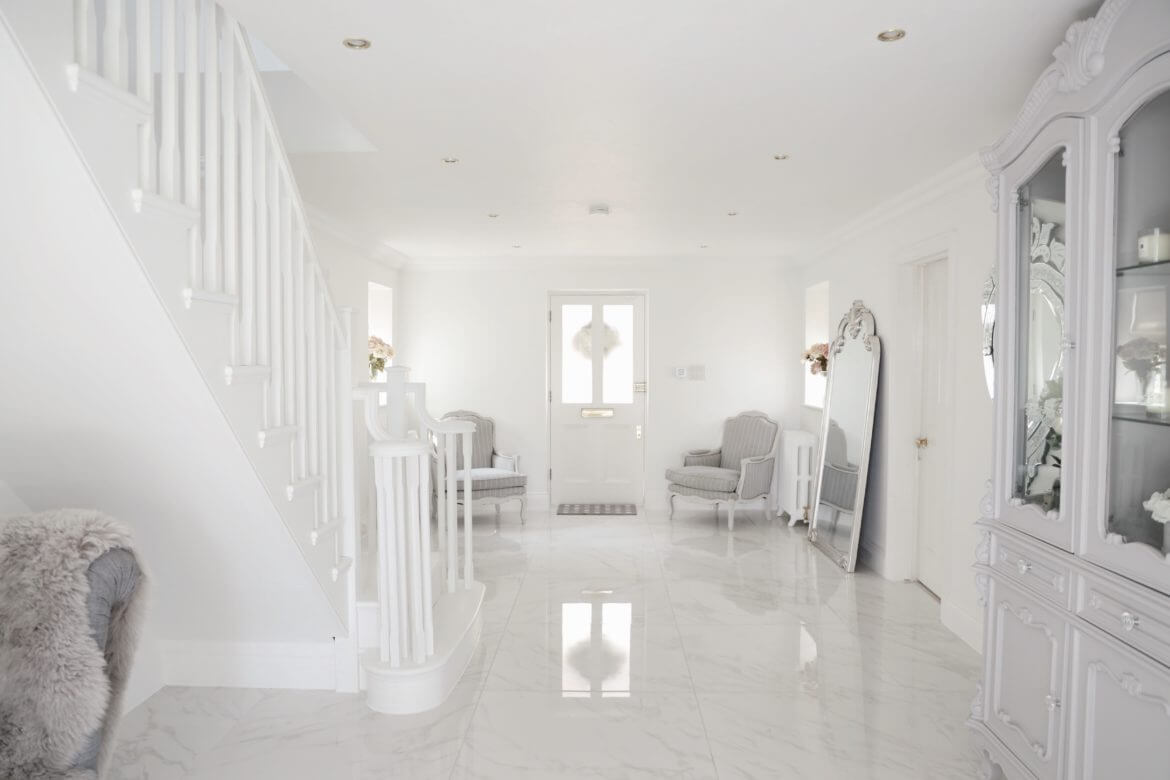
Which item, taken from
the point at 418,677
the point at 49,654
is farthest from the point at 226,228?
the point at 418,677

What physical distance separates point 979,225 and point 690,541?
3.23m

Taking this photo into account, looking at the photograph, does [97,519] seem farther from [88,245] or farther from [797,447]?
[797,447]

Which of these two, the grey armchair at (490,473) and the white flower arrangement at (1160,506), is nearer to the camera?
the white flower arrangement at (1160,506)

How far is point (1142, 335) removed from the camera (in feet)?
6.12

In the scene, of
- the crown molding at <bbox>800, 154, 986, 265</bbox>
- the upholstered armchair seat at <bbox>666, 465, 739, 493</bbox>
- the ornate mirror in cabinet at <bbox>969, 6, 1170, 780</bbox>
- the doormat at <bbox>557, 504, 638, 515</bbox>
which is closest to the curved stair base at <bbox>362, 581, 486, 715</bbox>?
the ornate mirror in cabinet at <bbox>969, 6, 1170, 780</bbox>

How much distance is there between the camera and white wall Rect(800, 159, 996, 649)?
3725 millimetres

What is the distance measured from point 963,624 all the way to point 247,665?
3.47 m

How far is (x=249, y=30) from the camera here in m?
2.27

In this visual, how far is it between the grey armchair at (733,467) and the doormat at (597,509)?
1.30 ft

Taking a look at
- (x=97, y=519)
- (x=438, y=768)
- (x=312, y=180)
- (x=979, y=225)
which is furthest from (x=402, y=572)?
(x=979, y=225)

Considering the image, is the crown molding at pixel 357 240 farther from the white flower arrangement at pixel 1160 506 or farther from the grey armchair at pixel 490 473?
the white flower arrangement at pixel 1160 506

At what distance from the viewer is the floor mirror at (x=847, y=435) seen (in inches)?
197

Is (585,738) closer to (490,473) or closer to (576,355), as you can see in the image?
(490,473)

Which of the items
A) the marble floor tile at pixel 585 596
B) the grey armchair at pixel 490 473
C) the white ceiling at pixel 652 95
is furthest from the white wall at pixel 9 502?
the grey armchair at pixel 490 473
